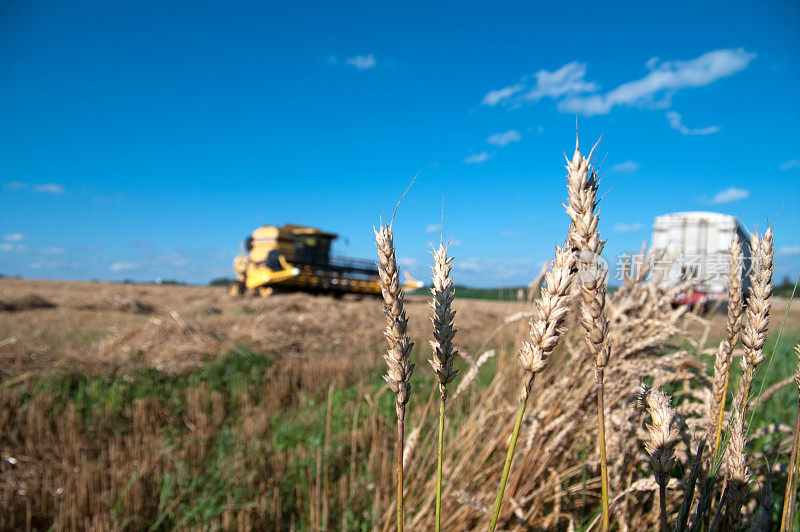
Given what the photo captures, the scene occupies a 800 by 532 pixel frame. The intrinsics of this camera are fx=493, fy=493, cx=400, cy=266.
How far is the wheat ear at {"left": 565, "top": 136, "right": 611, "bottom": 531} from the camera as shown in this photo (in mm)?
638

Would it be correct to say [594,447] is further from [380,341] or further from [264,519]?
[380,341]

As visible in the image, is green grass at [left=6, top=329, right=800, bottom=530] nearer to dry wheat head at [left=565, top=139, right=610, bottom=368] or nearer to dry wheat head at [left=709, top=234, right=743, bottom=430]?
dry wheat head at [left=709, top=234, right=743, bottom=430]

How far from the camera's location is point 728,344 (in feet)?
3.66

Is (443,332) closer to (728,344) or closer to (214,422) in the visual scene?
(728,344)

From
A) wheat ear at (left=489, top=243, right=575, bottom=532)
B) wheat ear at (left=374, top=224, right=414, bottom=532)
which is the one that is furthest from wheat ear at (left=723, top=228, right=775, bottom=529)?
wheat ear at (left=374, top=224, right=414, bottom=532)

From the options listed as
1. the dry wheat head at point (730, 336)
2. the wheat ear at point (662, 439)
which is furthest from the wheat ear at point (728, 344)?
the wheat ear at point (662, 439)

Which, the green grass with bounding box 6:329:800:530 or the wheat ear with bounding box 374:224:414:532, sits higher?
the wheat ear with bounding box 374:224:414:532

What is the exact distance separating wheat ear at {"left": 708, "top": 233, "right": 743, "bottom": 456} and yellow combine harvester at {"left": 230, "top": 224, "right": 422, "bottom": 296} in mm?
16194

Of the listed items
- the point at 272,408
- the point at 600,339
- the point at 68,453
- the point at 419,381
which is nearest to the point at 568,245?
the point at 600,339

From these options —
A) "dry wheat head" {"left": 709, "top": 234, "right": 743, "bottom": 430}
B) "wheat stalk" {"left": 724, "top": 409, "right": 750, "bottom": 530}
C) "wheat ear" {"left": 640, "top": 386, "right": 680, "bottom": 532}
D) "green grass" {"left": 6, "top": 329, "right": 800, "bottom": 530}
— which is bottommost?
"green grass" {"left": 6, "top": 329, "right": 800, "bottom": 530}

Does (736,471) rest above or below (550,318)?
below

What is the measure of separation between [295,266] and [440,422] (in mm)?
18425

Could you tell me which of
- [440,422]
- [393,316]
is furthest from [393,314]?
[440,422]

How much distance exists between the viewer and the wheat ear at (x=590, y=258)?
0.64 meters
